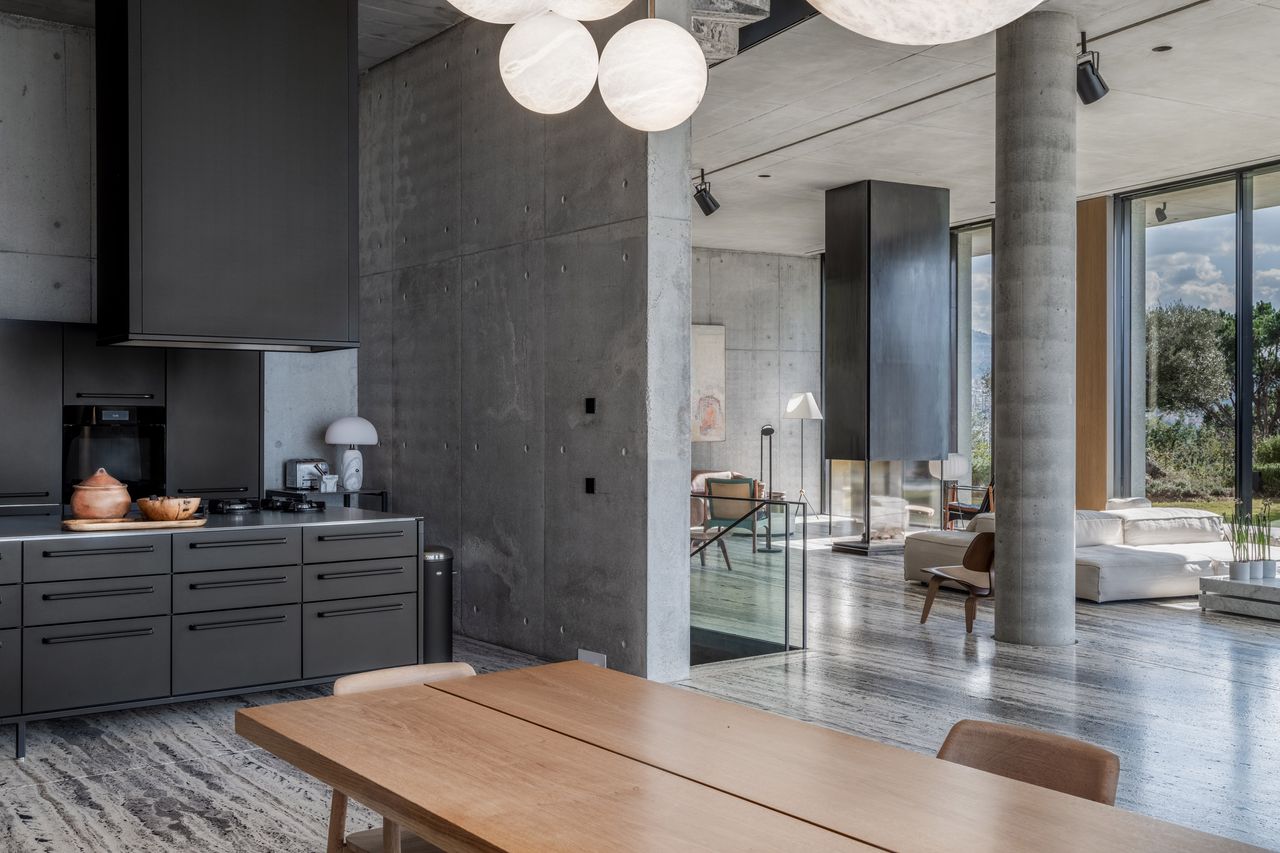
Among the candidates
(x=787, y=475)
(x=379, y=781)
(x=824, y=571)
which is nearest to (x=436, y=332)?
(x=824, y=571)

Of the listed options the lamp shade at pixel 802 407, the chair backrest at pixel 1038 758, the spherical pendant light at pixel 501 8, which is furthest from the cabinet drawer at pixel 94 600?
the lamp shade at pixel 802 407

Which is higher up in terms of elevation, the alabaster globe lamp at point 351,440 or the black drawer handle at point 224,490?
the alabaster globe lamp at point 351,440

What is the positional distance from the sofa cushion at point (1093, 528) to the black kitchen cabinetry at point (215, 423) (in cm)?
624

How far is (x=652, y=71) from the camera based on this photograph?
2496 mm

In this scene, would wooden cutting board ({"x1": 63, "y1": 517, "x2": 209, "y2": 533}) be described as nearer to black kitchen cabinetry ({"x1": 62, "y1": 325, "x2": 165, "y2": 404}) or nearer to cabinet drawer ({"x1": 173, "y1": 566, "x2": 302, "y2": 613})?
cabinet drawer ({"x1": 173, "y1": 566, "x2": 302, "y2": 613})

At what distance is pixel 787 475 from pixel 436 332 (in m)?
10.2

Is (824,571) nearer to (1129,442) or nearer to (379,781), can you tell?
(1129,442)

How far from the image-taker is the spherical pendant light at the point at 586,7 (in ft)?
7.86

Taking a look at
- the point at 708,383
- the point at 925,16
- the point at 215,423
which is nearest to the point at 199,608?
the point at 215,423

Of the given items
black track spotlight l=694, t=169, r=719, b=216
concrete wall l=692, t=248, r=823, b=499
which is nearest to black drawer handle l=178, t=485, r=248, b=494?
black track spotlight l=694, t=169, r=719, b=216

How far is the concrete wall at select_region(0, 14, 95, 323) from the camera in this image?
22.9ft

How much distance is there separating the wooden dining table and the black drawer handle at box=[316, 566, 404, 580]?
3.09m

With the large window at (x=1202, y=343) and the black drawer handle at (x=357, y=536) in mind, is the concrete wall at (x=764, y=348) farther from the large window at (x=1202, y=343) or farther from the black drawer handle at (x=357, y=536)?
the black drawer handle at (x=357, y=536)

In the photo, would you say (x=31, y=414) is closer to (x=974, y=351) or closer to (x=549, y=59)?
(x=549, y=59)
